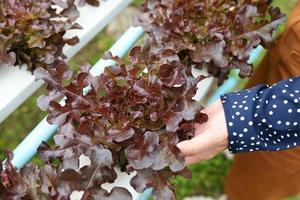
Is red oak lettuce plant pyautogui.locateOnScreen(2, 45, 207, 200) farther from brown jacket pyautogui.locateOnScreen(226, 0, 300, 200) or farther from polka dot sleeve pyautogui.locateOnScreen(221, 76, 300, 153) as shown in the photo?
brown jacket pyautogui.locateOnScreen(226, 0, 300, 200)

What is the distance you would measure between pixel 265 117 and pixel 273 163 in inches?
21.2

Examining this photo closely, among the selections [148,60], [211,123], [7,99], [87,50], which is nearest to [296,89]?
[211,123]

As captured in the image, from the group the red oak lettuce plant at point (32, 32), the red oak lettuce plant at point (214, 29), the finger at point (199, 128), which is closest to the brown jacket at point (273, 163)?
the red oak lettuce plant at point (214, 29)

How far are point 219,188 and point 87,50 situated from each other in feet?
3.37

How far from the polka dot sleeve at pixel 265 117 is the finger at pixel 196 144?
0.17 ft

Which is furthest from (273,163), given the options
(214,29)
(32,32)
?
(32,32)

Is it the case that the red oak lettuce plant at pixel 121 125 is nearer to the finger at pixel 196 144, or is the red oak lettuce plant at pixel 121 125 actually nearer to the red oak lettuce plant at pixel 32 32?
the finger at pixel 196 144

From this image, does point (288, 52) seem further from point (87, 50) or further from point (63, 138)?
point (87, 50)

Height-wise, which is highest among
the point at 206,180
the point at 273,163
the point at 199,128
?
the point at 199,128

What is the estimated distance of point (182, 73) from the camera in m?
1.27

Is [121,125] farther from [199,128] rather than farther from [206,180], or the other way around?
[206,180]

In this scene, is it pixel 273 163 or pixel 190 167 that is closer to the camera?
pixel 273 163

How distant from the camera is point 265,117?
1227 millimetres

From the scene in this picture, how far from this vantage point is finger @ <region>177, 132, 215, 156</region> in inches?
49.2
